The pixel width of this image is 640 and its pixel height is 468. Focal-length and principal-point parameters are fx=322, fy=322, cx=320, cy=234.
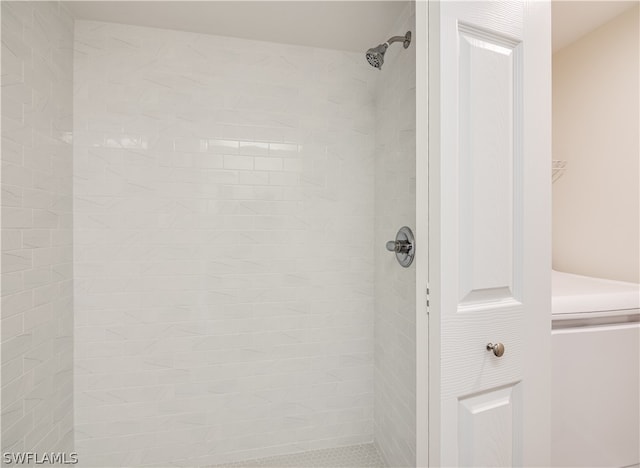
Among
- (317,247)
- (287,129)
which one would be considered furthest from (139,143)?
(317,247)

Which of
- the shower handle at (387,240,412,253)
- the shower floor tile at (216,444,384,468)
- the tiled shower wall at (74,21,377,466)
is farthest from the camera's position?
the shower floor tile at (216,444,384,468)

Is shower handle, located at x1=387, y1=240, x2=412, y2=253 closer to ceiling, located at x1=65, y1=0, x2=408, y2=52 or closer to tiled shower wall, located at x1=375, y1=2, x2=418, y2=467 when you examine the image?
tiled shower wall, located at x1=375, y1=2, x2=418, y2=467

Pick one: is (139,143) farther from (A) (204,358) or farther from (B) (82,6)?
(A) (204,358)

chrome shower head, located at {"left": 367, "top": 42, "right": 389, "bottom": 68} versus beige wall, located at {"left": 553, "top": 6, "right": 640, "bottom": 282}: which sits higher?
chrome shower head, located at {"left": 367, "top": 42, "right": 389, "bottom": 68}

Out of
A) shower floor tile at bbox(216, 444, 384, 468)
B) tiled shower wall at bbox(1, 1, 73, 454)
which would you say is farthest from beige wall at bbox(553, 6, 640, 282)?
tiled shower wall at bbox(1, 1, 73, 454)

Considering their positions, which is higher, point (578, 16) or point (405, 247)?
point (578, 16)

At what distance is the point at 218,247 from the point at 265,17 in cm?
111

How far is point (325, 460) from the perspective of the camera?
1.67 metres

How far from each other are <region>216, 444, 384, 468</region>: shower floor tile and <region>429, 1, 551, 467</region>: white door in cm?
110

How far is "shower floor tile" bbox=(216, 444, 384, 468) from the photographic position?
164 cm

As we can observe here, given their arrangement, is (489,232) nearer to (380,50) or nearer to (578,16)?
(578,16)

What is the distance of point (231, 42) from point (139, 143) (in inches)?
27.1

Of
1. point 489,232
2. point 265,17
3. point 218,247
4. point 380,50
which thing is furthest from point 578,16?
point 218,247

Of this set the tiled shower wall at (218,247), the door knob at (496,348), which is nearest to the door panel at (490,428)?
the door knob at (496,348)
